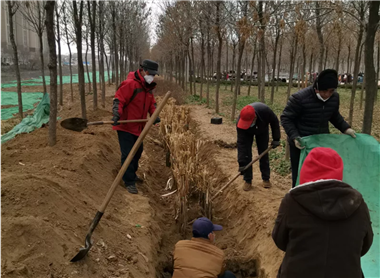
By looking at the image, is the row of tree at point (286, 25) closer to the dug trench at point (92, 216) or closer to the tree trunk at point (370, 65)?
the tree trunk at point (370, 65)

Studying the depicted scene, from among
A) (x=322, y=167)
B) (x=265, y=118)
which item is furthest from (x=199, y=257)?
(x=265, y=118)

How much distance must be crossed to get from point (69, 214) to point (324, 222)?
269 centimetres

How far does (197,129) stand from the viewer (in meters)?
10.1

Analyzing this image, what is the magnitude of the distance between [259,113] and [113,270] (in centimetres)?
298

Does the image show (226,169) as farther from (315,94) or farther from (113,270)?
(113,270)

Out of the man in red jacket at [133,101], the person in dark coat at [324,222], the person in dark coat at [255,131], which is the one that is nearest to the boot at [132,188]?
the man in red jacket at [133,101]

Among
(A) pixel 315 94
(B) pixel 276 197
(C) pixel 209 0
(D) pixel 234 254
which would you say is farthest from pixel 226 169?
(C) pixel 209 0

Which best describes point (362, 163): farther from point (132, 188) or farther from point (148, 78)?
point (132, 188)

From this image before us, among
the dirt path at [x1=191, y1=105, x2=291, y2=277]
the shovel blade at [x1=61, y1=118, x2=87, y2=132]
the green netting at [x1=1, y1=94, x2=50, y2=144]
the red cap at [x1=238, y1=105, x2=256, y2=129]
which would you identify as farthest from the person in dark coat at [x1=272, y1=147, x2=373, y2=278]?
the green netting at [x1=1, y1=94, x2=50, y2=144]

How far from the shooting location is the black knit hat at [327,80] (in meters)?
3.54

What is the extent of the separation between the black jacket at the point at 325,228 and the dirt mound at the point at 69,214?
190 centimetres

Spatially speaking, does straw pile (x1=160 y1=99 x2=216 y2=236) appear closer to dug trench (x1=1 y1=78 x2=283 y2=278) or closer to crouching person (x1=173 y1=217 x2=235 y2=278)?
dug trench (x1=1 y1=78 x2=283 y2=278)

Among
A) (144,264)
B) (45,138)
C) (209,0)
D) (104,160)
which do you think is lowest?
(144,264)

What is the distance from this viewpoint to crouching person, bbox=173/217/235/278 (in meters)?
2.94
